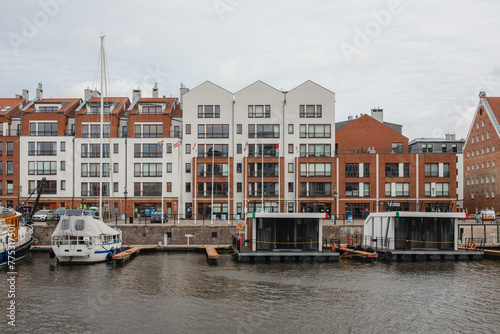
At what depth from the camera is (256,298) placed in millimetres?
29422

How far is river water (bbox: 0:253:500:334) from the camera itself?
24328 millimetres

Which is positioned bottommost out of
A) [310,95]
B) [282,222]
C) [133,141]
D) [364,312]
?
[364,312]

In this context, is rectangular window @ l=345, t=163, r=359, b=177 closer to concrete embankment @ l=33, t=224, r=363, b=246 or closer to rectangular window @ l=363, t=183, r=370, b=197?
rectangular window @ l=363, t=183, r=370, b=197

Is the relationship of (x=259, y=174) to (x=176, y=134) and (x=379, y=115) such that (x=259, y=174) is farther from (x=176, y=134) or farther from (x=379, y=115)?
(x=379, y=115)

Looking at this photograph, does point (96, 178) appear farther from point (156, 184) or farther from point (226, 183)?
point (226, 183)

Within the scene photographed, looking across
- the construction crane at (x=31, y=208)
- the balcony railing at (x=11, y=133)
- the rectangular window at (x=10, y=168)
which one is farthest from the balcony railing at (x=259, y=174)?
the balcony railing at (x=11, y=133)

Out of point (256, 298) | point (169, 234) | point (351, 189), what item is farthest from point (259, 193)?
point (256, 298)

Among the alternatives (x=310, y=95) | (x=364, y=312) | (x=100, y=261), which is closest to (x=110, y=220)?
(x=100, y=261)

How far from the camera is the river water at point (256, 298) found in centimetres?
2433

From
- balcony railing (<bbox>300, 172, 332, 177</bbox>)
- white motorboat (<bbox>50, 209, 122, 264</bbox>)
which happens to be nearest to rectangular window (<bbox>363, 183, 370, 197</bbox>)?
balcony railing (<bbox>300, 172, 332, 177</bbox>)

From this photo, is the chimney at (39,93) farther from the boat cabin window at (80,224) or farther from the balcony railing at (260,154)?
the boat cabin window at (80,224)

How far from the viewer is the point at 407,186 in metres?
72.0

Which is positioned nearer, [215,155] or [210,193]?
[210,193]

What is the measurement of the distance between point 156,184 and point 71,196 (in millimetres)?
12502
